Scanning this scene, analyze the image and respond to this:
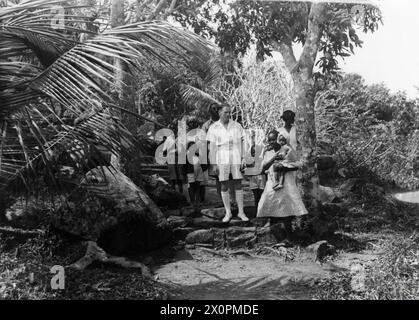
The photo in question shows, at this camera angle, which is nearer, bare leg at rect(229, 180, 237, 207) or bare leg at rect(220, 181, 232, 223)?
bare leg at rect(220, 181, 232, 223)

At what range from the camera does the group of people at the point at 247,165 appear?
7.44 m

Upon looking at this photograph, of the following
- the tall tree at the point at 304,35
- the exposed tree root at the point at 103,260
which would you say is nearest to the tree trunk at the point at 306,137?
the tall tree at the point at 304,35

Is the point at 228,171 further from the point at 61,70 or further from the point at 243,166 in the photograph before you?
the point at 61,70

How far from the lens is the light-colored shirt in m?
7.93

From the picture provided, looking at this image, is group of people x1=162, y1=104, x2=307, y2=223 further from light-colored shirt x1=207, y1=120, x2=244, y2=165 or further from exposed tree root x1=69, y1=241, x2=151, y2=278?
exposed tree root x1=69, y1=241, x2=151, y2=278

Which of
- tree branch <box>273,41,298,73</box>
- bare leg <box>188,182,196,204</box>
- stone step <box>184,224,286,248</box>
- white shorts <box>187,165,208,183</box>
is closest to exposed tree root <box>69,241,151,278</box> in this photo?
stone step <box>184,224,286,248</box>

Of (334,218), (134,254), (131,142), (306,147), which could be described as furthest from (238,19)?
(131,142)

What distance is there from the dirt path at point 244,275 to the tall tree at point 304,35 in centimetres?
154

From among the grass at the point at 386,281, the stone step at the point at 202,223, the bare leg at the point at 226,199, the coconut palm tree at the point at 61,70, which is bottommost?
the grass at the point at 386,281

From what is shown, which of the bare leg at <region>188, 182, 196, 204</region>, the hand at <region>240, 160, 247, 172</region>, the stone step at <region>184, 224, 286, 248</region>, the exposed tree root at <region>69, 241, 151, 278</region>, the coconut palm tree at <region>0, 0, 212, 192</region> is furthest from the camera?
the bare leg at <region>188, 182, 196, 204</region>

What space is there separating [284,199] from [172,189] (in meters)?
2.59

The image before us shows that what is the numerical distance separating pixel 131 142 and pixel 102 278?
1.84 m

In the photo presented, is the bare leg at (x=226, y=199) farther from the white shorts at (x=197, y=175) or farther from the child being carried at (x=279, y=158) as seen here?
the white shorts at (x=197, y=175)

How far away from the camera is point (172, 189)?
9414mm
